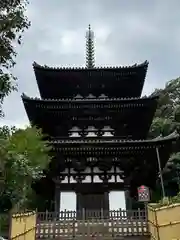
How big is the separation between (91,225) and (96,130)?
6.07 metres

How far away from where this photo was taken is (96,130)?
687 inches

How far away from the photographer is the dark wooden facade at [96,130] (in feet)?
50.2

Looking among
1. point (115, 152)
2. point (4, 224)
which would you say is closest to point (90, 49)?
point (115, 152)

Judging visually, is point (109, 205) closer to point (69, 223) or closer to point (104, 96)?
point (69, 223)

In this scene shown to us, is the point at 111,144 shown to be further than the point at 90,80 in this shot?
No

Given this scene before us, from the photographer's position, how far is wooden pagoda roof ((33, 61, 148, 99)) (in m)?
18.4

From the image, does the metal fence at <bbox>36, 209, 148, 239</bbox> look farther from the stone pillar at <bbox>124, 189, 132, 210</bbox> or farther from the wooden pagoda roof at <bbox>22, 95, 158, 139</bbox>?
the wooden pagoda roof at <bbox>22, 95, 158, 139</bbox>

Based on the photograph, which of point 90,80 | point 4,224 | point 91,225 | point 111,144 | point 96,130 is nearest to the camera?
point 4,224

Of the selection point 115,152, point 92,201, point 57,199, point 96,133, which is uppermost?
point 96,133

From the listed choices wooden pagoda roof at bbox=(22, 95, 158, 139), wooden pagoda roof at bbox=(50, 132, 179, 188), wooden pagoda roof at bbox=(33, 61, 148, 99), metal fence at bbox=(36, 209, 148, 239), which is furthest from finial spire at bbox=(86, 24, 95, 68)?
metal fence at bbox=(36, 209, 148, 239)

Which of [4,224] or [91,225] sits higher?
[4,224]

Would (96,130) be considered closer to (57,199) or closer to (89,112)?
(89,112)

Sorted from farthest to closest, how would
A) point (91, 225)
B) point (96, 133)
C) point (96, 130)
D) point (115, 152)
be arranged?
point (96, 130) → point (96, 133) → point (115, 152) → point (91, 225)

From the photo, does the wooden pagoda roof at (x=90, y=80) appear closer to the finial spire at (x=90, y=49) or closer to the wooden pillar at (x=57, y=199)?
the finial spire at (x=90, y=49)
